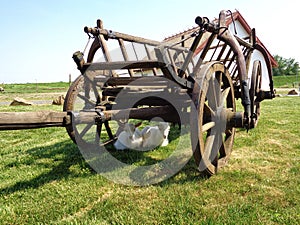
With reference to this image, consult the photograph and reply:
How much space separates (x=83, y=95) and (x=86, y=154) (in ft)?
2.57

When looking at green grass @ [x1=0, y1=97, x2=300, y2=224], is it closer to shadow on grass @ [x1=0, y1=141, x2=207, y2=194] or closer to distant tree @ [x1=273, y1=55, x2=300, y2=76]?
shadow on grass @ [x1=0, y1=141, x2=207, y2=194]

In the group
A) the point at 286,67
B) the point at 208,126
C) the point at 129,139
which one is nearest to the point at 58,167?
the point at 129,139

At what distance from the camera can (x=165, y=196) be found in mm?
2201

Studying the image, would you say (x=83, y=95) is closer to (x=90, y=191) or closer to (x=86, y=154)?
(x=86, y=154)

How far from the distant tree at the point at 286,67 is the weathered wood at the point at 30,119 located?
186 feet

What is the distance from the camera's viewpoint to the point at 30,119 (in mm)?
1533

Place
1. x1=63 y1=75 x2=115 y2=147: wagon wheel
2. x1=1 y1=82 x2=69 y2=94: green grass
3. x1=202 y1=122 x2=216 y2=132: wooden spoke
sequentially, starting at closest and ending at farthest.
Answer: x1=202 y1=122 x2=216 y2=132: wooden spoke → x1=63 y1=75 x2=115 y2=147: wagon wheel → x1=1 y1=82 x2=69 y2=94: green grass

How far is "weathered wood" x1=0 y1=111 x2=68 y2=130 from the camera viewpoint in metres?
1.41

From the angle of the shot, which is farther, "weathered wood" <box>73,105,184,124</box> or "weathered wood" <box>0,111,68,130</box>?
"weathered wood" <box>73,105,184,124</box>

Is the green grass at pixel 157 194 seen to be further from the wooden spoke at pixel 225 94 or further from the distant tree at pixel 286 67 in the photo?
the distant tree at pixel 286 67

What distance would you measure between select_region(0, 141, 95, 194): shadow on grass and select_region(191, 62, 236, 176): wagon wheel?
48.2 inches

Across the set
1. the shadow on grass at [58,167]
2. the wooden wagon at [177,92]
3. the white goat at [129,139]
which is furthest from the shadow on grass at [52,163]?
the white goat at [129,139]

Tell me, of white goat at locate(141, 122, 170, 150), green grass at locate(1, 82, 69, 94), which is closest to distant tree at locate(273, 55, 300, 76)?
green grass at locate(1, 82, 69, 94)

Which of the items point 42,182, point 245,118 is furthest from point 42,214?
point 245,118
